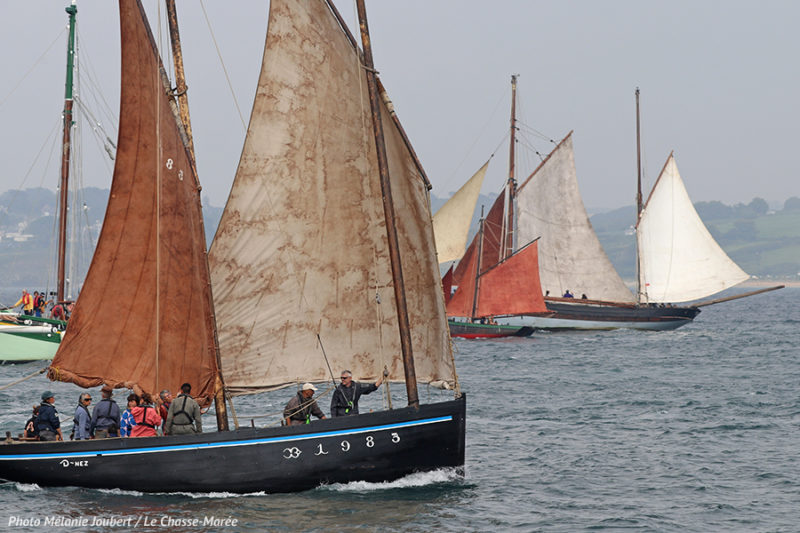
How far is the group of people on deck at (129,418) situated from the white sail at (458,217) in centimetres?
5982

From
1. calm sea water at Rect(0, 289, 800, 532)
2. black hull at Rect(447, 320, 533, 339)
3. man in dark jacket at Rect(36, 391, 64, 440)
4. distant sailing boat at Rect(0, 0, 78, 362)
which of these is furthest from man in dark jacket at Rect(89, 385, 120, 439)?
black hull at Rect(447, 320, 533, 339)

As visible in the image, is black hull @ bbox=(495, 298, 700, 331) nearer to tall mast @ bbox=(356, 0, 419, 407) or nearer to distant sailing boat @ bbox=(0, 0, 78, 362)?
distant sailing boat @ bbox=(0, 0, 78, 362)

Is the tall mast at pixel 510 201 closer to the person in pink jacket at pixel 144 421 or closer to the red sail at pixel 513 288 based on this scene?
the red sail at pixel 513 288

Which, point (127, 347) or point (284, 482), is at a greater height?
point (127, 347)

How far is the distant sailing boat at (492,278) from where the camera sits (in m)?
79.6

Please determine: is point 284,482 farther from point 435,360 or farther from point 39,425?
point 39,425

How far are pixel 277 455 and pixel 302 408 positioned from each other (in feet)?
4.05

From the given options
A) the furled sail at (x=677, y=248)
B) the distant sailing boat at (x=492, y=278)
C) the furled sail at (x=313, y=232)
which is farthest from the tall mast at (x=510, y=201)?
the furled sail at (x=313, y=232)

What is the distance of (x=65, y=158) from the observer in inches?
2291

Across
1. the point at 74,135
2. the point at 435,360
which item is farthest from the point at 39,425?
the point at 74,135

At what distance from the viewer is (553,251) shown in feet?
292

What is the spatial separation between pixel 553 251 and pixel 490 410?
48845 millimetres

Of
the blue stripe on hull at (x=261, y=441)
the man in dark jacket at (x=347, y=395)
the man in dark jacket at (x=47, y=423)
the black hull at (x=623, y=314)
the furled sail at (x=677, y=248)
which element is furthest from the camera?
the black hull at (x=623, y=314)

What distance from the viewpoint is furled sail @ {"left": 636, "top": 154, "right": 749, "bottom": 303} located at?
89562 mm
